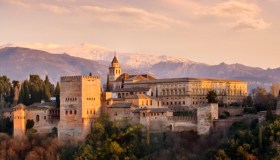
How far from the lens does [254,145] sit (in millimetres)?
→ 39375

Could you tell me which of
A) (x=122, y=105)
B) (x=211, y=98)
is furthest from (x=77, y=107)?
(x=211, y=98)

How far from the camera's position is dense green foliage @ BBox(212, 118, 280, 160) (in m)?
38.6

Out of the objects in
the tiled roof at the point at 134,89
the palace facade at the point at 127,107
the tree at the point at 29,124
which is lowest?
the tree at the point at 29,124

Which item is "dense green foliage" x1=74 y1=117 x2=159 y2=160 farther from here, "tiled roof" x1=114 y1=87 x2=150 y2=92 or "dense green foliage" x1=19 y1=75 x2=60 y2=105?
"dense green foliage" x1=19 y1=75 x2=60 y2=105

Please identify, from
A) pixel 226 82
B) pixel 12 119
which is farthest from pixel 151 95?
pixel 12 119

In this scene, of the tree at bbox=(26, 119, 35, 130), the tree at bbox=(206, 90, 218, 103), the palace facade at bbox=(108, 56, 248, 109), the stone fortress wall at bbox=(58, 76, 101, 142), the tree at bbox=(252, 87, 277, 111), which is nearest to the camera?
the stone fortress wall at bbox=(58, 76, 101, 142)

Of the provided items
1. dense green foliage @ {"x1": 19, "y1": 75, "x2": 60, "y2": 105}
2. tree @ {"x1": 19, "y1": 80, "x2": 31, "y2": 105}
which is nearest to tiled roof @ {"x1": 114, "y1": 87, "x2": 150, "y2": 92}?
dense green foliage @ {"x1": 19, "y1": 75, "x2": 60, "y2": 105}

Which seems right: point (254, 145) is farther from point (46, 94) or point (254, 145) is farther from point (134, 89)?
point (46, 94)

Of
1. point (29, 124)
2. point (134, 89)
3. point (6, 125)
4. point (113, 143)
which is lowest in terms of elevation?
point (113, 143)

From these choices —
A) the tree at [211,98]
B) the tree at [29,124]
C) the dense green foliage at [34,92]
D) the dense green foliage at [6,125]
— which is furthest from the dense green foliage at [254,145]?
the dense green foliage at [34,92]

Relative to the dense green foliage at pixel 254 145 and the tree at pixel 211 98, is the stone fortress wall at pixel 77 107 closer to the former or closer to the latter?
the tree at pixel 211 98

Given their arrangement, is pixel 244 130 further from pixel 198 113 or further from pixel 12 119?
pixel 12 119

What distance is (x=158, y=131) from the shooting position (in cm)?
4619

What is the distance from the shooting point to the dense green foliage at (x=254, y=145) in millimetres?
38625
